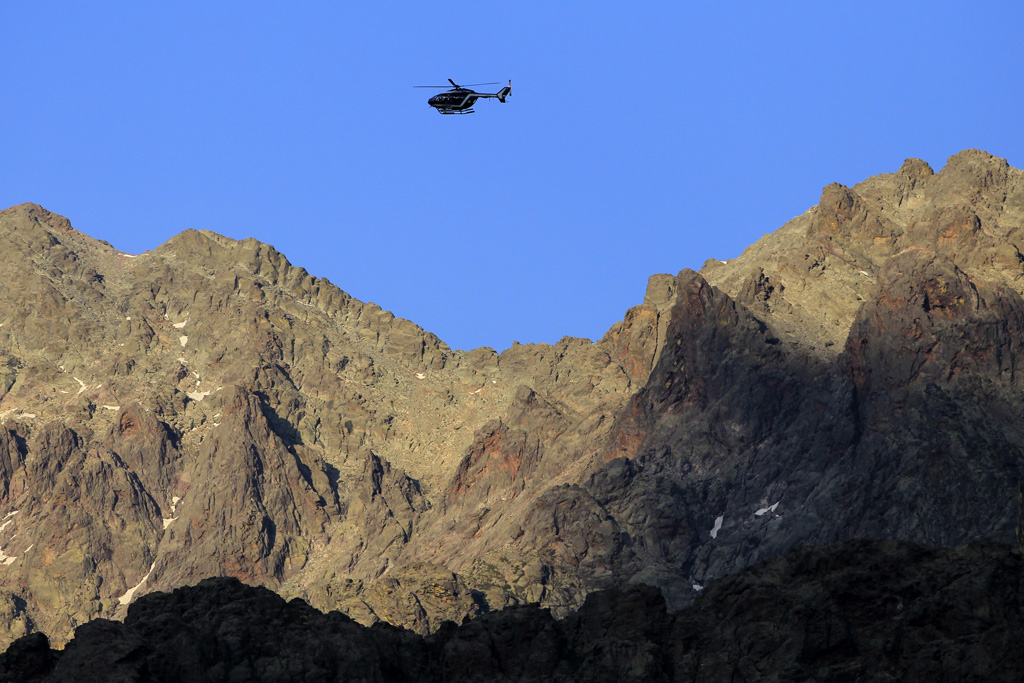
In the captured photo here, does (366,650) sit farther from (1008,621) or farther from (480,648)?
(1008,621)

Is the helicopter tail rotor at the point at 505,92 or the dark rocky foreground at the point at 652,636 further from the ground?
the helicopter tail rotor at the point at 505,92

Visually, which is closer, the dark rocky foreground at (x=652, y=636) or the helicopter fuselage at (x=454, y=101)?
the dark rocky foreground at (x=652, y=636)

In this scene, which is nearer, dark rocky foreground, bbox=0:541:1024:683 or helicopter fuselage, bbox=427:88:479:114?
dark rocky foreground, bbox=0:541:1024:683

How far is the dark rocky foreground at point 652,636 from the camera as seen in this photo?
134000 millimetres

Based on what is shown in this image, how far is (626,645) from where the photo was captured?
14662cm

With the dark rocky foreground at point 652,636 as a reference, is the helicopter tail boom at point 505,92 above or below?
above

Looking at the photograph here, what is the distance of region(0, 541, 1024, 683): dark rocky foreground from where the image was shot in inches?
5276

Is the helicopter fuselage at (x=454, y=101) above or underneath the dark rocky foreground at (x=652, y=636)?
above

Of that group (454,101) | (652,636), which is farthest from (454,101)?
(652,636)

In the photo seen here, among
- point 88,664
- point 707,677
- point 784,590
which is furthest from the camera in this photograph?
point 784,590

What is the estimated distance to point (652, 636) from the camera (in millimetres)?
151750

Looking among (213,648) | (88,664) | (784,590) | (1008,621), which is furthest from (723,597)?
(88,664)

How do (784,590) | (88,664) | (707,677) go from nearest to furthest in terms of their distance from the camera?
(88,664), (707,677), (784,590)

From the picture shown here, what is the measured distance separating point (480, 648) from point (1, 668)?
129ft
